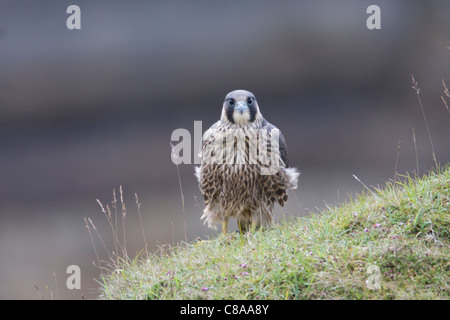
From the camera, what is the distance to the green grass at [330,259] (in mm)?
2812

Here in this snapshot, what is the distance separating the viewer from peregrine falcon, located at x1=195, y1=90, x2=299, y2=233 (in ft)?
13.9

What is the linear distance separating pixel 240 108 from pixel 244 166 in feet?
1.54

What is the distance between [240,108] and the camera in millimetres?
4082

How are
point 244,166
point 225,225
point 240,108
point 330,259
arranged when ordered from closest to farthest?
1. point 330,259
2. point 240,108
3. point 244,166
4. point 225,225

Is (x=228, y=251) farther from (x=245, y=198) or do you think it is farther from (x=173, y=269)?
(x=245, y=198)

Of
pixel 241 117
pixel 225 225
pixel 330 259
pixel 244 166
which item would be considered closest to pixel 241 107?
pixel 241 117

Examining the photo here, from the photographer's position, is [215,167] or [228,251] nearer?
[228,251]

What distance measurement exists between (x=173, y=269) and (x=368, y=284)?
122 cm

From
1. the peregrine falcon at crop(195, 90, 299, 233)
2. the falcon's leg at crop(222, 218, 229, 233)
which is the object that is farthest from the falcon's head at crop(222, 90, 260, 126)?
the falcon's leg at crop(222, 218, 229, 233)

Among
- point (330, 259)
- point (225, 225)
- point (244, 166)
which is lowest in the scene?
point (225, 225)

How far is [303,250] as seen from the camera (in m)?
3.18

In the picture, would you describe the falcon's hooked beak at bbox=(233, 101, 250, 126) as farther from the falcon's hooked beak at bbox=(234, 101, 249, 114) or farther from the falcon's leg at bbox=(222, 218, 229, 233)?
the falcon's leg at bbox=(222, 218, 229, 233)

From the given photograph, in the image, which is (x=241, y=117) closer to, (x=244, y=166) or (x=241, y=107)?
(x=241, y=107)
